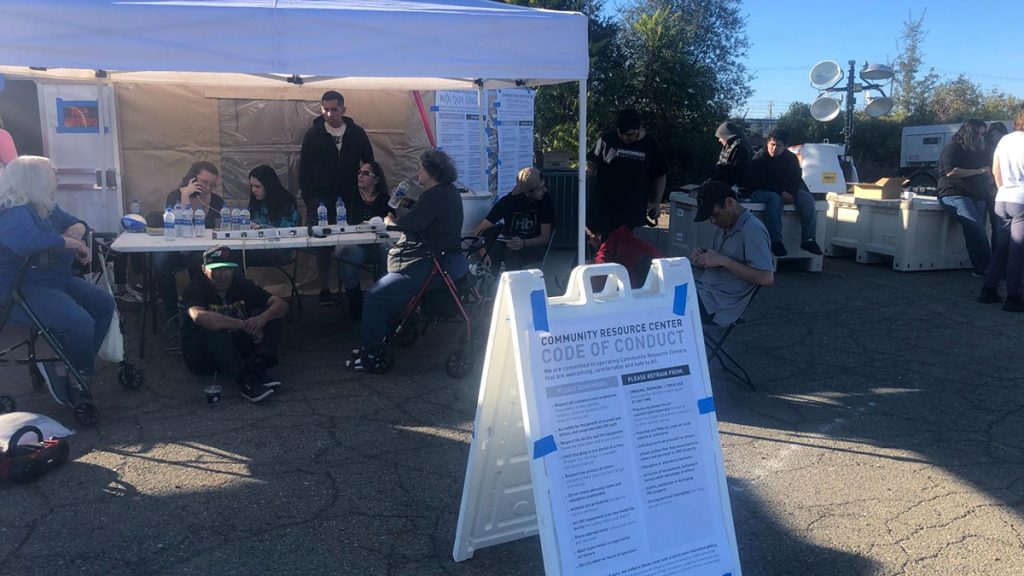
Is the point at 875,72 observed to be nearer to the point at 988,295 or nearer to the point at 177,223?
the point at 988,295

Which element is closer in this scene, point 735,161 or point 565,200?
point 735,161

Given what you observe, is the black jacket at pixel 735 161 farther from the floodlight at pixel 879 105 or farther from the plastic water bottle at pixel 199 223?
the floodlight at pixel 879 105

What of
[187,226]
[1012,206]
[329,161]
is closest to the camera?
[187,226]

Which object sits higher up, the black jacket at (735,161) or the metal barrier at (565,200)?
the black jacket at (735,161)

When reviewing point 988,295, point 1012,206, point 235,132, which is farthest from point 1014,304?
point 235,132

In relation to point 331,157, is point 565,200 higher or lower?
lower

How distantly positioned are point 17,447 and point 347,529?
1603 millimetres

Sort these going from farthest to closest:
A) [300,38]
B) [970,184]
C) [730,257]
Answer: [970,184] < [730,257] < [300,38]

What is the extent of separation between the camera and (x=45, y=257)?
14.4 ft

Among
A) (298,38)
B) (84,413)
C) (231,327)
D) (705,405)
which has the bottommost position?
(84,413)

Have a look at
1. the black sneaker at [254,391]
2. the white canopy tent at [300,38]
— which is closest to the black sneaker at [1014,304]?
the white canopy tent at [300,38]

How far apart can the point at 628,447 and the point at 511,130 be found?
6.97 metres

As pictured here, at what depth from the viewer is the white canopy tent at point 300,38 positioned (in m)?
4.18

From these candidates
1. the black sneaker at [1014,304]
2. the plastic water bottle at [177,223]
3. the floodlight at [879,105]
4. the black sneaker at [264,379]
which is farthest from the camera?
the floodlight at [879,105]
